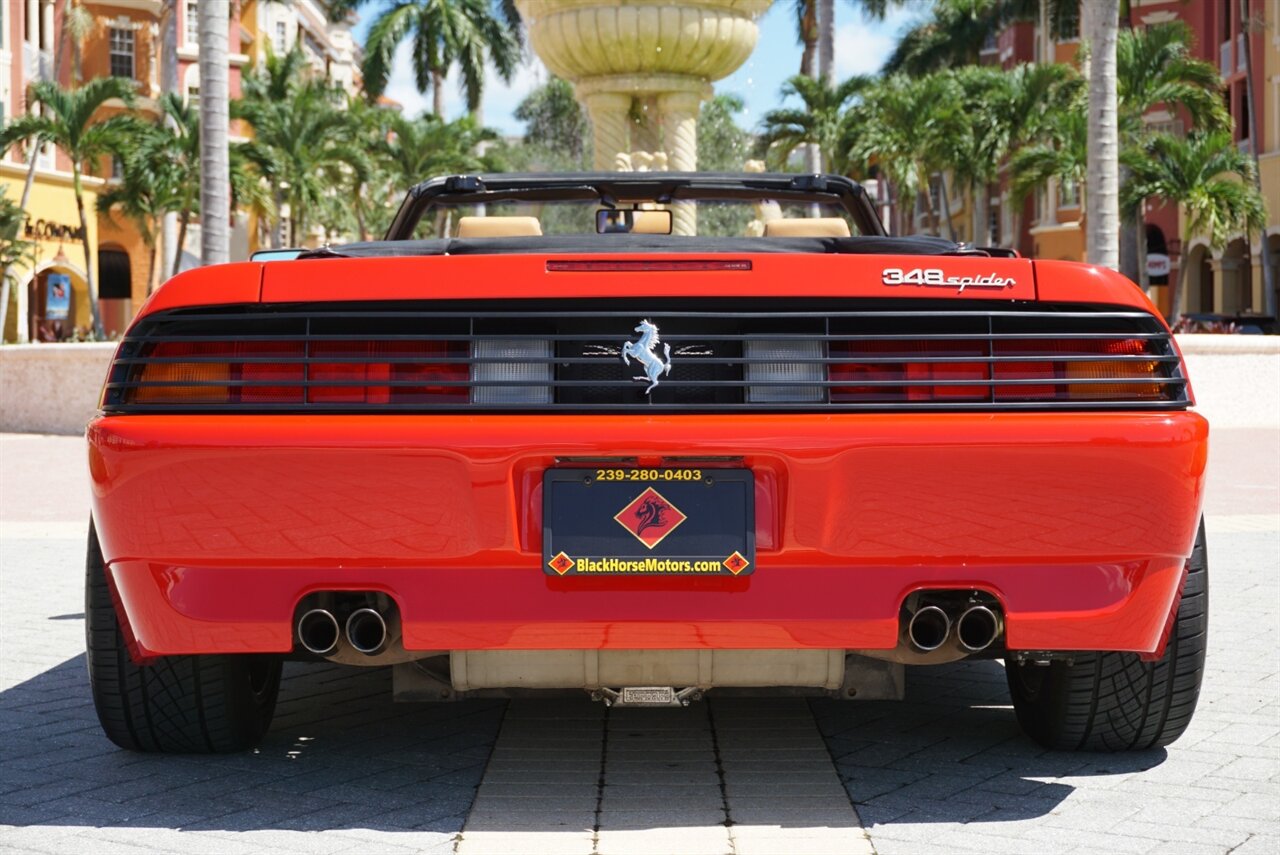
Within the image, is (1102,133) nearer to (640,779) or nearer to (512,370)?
(640,779)

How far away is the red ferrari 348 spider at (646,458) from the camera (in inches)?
136

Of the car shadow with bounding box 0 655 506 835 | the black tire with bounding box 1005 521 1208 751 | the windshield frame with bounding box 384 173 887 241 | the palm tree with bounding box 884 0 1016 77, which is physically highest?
the palm tree with bounding box 884 0 1016 77

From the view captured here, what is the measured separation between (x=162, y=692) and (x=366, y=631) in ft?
2.55

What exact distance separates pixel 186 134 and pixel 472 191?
33564mm

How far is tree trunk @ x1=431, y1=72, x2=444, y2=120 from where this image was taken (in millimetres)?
53938

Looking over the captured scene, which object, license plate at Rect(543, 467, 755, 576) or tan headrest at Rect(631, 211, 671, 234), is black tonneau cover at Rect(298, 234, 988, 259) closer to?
license plate at Rect(543, 467, 755, 576)

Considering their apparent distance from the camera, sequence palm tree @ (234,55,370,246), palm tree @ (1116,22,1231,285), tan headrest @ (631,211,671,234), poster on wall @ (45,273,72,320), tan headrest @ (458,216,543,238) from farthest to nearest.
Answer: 1. poster on wall @ (45,273,72,320)
2. palm tree @ (234,55,370,246)
3. palm tree @ (1116,22,1231,285)
4. tan headrest @ (631,211,671,234)
5. tan headrest @ (458,216,543,238)

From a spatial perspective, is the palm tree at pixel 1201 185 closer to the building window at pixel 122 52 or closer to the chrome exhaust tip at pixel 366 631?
the building window at pixel 122 52

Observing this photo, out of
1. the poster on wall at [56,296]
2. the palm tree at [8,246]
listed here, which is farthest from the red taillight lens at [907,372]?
the poster on wall at [56,296]

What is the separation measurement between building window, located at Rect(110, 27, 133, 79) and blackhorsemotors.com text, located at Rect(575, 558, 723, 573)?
175 feet

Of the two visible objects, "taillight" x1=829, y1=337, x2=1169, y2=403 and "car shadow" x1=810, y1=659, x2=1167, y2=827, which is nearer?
"taillight" x1=829, y1=337, x2=1169, y2=403

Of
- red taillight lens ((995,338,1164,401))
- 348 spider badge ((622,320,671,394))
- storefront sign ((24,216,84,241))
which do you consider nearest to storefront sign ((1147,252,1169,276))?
storefront sign ((24,216,84,241))

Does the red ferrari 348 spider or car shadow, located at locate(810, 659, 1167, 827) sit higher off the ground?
the red ferrari 348 spider

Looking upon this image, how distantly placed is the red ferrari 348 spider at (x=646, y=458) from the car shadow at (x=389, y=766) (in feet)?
1.31
